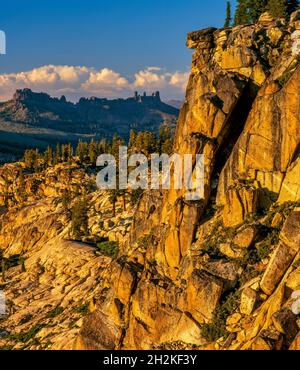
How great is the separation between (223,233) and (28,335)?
35.7m

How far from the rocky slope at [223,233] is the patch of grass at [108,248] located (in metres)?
14.6

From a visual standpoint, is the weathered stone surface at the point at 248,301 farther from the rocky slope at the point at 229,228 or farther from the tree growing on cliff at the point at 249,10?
the tree growing on cliff at the point at 249,10

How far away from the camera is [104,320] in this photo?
5691 cm

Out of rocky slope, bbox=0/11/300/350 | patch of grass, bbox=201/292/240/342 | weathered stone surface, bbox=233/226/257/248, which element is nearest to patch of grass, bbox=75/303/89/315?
rocky slope, bbox=0/11/300/350

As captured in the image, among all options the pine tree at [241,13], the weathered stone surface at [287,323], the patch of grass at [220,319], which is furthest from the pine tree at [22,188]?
the weathered stone surface at [287,323]

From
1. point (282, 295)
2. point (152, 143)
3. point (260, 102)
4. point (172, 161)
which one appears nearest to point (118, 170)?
point (152, 143)

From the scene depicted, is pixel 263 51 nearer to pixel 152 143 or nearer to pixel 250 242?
pixel 250 242

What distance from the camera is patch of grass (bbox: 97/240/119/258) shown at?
277 feet

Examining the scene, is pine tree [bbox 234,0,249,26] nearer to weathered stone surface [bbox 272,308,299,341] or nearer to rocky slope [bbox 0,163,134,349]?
rocky slope [bbox 0,163,134,349]

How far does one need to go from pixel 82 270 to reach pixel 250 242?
43.1m

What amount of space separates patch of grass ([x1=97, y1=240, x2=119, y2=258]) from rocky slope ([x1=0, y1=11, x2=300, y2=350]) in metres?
14.6

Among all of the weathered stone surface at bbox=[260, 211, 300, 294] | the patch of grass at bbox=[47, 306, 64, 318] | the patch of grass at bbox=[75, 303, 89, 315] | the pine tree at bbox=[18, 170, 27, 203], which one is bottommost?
the patch of grass at bbox=[47, 306, 64, 318]

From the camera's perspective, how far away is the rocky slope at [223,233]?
1599 inches
